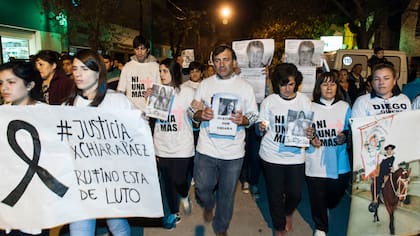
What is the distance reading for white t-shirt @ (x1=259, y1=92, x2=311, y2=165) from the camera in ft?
12.5

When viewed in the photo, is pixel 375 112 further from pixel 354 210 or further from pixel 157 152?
pixel 157 152

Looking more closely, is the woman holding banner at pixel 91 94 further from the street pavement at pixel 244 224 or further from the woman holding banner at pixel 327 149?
the woman holding banner at pixel 327 149

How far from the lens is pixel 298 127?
3.67 m

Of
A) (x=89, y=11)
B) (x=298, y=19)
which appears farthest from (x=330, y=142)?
(x=298, y=19)

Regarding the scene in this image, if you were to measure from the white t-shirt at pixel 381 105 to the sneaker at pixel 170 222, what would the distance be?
7.71 feet

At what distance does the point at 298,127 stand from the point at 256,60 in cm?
223

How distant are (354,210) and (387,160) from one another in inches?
21.0

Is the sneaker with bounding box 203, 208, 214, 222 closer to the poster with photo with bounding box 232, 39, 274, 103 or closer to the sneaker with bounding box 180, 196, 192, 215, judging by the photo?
the sneaker with bounding box 180, 196, 192, 215

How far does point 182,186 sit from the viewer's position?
4.49 m

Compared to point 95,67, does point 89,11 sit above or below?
above

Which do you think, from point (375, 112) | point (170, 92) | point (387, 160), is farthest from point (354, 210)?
point (170, 92)

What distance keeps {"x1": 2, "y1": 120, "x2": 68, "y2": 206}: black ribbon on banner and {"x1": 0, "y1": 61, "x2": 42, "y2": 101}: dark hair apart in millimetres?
334

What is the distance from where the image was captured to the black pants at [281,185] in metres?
3.86

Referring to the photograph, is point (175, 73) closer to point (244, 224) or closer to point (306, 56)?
point (244, 224)
